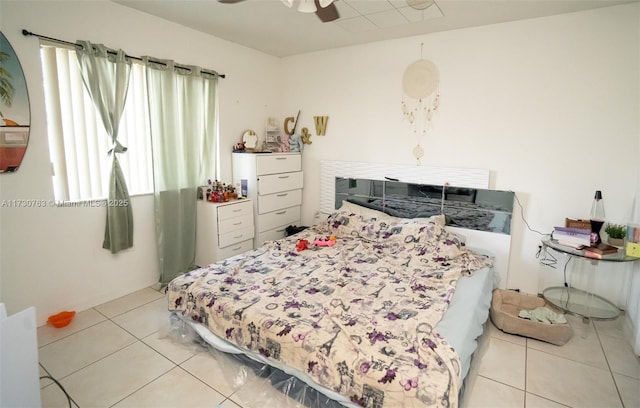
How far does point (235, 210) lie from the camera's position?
11.6ft

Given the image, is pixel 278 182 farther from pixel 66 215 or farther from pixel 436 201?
pixel 66 215

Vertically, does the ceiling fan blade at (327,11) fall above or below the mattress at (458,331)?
above

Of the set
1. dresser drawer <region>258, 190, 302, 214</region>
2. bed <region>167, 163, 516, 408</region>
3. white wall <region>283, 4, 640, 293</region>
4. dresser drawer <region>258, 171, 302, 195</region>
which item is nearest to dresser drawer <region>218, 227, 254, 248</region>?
dresser drawer <region>258, 190, 302, 214</region>

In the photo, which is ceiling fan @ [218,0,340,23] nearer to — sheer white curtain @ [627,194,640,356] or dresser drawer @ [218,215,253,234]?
dresser drawer @ [218,215,253,234]

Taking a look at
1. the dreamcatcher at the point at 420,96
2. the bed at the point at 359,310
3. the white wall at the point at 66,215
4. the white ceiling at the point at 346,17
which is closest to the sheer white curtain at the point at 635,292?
the bed at the point at 359,310

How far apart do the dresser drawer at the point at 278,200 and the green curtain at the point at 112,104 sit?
1.34 m

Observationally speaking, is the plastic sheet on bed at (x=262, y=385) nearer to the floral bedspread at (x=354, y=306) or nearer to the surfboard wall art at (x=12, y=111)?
the floral bedspread at (x=354, y=306)

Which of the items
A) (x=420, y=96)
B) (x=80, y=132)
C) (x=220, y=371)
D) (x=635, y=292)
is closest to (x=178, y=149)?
(x=80, y=132)

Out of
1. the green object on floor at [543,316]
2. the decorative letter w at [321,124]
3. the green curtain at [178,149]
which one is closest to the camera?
the green object on floor at [543,316]

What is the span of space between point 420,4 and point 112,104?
8.63ft

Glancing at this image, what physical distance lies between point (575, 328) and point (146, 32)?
433 centimetres

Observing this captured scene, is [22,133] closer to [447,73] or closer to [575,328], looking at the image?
[447,73]

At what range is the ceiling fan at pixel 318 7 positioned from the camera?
184 cm

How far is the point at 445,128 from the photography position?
335 cm
